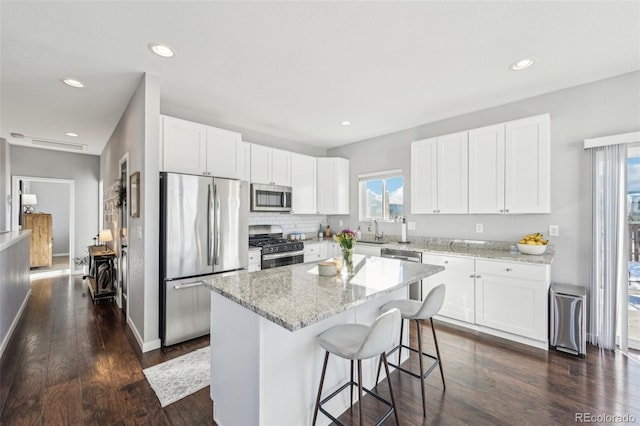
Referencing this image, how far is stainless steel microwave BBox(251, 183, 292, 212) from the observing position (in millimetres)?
4219

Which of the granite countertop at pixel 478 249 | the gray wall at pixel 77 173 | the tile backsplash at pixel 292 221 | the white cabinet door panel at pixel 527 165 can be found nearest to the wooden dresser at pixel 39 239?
the gray wall at pixel 77 173

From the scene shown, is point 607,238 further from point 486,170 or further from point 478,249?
point 486,170

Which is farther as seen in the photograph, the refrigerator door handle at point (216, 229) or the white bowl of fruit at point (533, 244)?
the refrigerator door handle at point (216, 229)

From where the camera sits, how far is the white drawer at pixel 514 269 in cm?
276

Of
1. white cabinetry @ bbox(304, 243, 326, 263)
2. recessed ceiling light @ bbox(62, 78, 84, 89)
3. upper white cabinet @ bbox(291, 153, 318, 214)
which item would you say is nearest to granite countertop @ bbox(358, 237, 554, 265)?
white cabinetry @ bbox(304, 243, 326, 263)

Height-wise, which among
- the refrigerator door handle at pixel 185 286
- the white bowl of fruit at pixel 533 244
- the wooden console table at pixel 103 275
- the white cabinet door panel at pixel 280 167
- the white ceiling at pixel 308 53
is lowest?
the wooden console table at pixel 103 275

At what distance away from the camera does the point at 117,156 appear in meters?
4.36

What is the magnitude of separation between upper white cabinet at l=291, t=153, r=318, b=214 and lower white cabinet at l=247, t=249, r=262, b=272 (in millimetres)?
1240

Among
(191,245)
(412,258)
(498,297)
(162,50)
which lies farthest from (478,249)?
(162,50)

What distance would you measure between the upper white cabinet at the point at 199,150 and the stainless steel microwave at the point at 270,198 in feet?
1.31

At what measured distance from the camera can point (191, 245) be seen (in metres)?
2.96

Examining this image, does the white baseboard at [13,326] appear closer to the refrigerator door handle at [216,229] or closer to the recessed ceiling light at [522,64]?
the refrigerator door handle at [216,229]

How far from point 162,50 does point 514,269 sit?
3.89 metres

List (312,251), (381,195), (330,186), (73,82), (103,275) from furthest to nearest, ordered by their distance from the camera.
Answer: (330,186) < (381,195) < (312,251) < (103,275) < (73,82)
